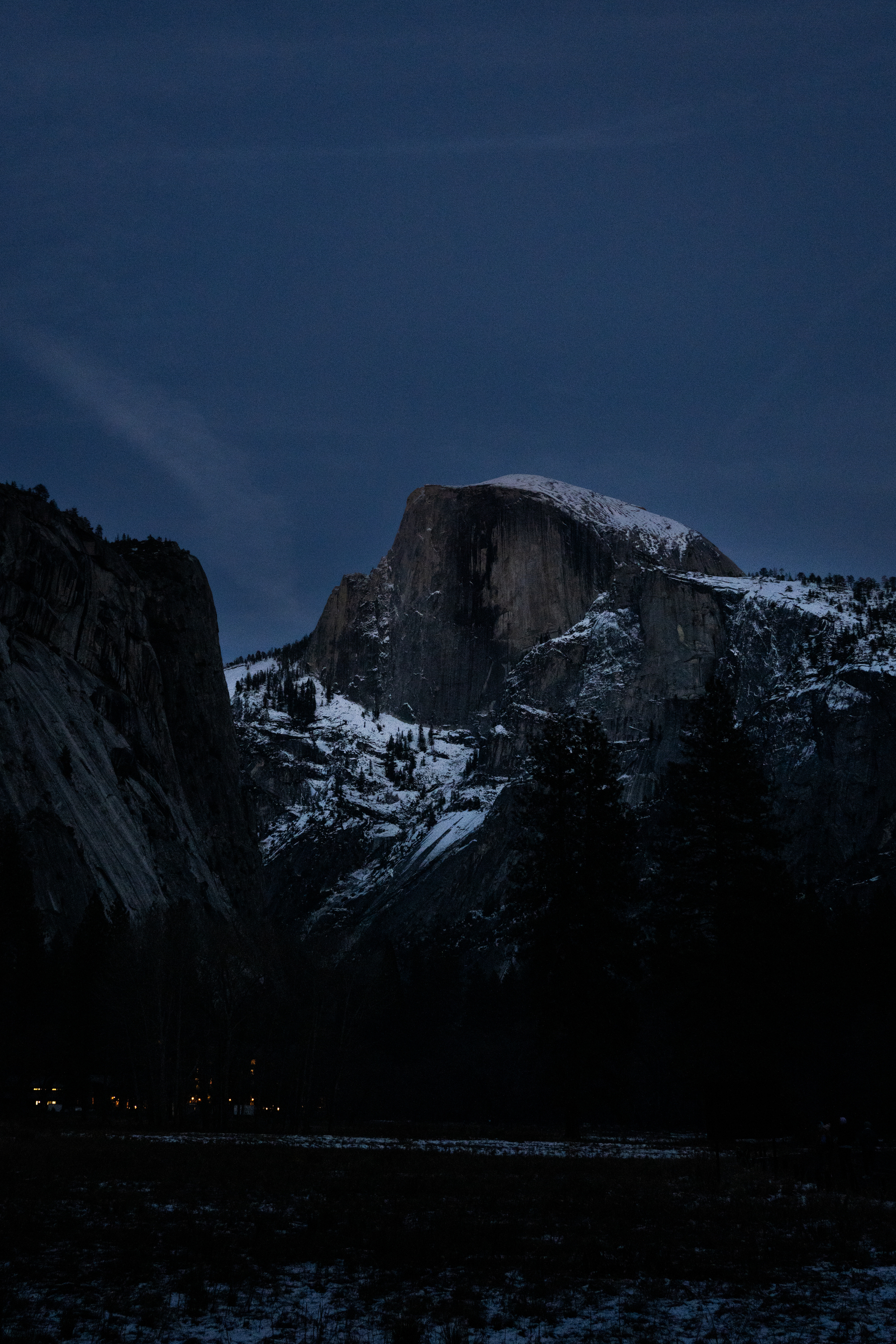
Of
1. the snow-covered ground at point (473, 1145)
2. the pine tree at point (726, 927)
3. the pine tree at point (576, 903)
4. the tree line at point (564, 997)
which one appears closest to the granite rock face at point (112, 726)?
the tree line at point (564, 997)

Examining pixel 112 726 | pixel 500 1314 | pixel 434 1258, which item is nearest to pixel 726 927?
pixel 434 1258

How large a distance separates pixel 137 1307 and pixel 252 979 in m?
54.9

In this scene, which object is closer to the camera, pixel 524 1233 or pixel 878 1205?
pixel 524 1233

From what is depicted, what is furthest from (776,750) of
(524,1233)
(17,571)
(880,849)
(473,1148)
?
(524,1233)

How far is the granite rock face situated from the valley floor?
2797 inches

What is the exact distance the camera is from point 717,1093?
32.9 metres

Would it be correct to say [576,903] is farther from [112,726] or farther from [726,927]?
[112,726]

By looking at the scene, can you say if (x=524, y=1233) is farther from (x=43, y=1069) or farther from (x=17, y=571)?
(x=17, y=571)

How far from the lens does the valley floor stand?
888cm

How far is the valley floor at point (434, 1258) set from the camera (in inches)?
349

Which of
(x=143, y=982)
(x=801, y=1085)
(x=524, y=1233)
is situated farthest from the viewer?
(x=801, y=1085)

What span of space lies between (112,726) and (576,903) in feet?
272

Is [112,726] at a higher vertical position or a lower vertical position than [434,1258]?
higher

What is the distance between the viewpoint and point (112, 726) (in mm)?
109125
